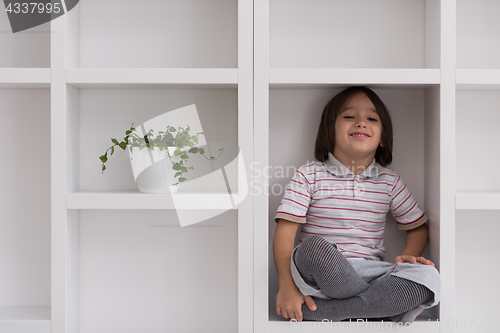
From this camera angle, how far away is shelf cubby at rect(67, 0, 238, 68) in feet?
3.76

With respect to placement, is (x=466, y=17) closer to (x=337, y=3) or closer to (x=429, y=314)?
(x=337, y=3)

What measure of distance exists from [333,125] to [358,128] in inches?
2.8

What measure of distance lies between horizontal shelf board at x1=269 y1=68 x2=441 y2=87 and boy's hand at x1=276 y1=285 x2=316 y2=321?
1.71 feet

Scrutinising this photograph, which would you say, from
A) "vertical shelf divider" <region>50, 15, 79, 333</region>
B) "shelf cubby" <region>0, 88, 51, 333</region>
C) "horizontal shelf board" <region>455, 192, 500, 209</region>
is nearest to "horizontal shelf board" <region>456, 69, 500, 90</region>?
"horizontal shelf board" <region>455, 192, 500, 209</region>

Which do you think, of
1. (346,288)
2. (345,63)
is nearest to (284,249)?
(346,288)

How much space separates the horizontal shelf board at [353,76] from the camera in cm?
97

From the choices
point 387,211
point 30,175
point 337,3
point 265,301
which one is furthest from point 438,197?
point 30,175

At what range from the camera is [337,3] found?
115cm

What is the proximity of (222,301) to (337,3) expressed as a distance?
0.95 m

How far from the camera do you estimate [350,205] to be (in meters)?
1.07

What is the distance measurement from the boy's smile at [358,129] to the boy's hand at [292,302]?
40cm
